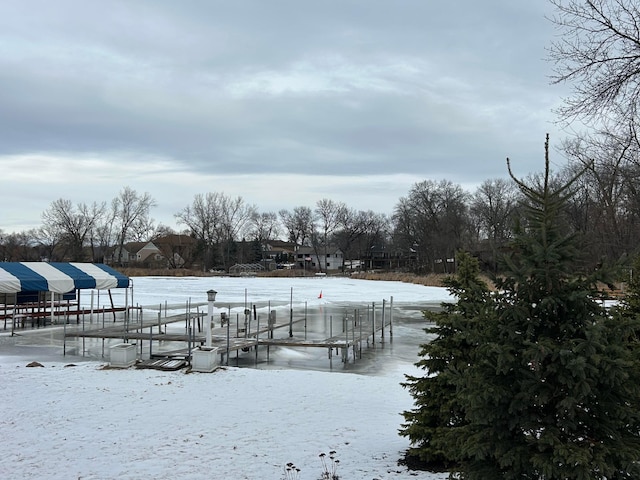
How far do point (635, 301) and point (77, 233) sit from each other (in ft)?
330

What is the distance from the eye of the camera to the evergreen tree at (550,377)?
3.62m

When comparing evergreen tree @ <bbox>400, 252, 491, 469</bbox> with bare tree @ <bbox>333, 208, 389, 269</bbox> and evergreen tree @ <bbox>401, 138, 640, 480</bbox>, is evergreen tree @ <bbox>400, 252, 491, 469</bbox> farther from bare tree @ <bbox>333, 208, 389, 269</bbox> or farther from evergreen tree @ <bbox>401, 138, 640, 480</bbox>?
bare tree @ <bbox>333, 208, 389, 269</bbox>

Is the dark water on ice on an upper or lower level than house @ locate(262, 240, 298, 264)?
lower

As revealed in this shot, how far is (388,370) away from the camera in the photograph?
13.7 metres

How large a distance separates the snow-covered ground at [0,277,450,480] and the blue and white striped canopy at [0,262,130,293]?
332 inches

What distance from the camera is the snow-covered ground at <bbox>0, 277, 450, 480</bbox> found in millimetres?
6266

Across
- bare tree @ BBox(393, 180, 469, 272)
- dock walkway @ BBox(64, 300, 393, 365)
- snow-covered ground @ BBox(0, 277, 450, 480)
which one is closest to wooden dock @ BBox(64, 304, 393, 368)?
dock walkway @ BBox(64, 300, 393, 365)

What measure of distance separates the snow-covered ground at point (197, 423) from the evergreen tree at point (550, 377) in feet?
6.95

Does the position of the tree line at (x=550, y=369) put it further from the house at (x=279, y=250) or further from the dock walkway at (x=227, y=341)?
the house at (x=279, y=250)

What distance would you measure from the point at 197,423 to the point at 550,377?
234 inches

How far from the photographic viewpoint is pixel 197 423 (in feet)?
27.1

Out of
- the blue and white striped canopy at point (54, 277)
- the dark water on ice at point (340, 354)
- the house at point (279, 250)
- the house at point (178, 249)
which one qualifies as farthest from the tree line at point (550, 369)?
the house at point (279, 250)

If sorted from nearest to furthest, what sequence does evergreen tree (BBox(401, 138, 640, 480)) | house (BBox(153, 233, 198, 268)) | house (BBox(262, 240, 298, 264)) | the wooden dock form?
evergreen tree (BBox(401, 138, 640, 480))
the wooden dock
house (BBox(153, 233, 198, 268))
house (BBox(262, 240, 298, 264))

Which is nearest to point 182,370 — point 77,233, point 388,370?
point 388,370
